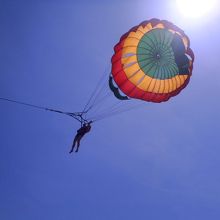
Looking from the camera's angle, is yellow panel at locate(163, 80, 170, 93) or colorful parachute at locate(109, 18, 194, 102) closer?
colorful parachute at locate(109, 18, 194, 102)

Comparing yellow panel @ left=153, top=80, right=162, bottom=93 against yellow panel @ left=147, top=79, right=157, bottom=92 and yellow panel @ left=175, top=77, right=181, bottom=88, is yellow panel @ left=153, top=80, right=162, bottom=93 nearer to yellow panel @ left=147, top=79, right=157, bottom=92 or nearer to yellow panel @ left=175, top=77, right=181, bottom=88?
yellow panel @ left=147, top=79, right=157, bottom=92

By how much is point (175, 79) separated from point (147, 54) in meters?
1.90

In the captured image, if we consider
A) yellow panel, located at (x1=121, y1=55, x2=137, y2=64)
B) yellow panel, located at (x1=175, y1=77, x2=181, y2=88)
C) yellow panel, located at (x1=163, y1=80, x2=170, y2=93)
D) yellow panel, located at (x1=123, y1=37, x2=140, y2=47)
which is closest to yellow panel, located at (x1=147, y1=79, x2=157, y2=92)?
yellow panel, located at (x1=163, y1=80, x2=170, y2=93)

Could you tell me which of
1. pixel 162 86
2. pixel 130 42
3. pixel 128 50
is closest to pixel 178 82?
pixel 162 86

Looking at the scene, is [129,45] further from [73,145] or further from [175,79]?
[73,145]

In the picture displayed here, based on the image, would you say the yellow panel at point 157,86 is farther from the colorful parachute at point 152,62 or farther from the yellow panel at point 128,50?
the yellow panel at point 128,50

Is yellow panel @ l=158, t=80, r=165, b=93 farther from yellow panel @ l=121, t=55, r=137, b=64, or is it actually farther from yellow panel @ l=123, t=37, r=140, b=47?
yellow panel @ l=123, t=37, r=140, b=47

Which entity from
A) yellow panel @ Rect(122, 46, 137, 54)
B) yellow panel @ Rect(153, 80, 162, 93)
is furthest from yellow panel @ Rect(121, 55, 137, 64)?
yellow panel @ Rect(153, 80, 162, 93)

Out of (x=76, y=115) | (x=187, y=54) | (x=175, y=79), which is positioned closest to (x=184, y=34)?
(x=187, y=54)

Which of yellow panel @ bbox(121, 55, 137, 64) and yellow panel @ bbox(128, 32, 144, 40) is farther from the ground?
yellow panel @ bbox(128, 32, 144, 40)

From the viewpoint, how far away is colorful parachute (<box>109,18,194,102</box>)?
58.1ft

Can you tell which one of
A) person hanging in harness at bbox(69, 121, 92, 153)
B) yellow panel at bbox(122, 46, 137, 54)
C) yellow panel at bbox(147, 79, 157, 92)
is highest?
yellow panel at bbox(122, 46, 137, 54)

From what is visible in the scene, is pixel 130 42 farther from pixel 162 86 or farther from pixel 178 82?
pixel 178 82

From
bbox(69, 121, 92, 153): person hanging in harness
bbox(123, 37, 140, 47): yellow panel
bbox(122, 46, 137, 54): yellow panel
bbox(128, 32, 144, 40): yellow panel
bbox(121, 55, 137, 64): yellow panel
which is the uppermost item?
bbox(128, 32, 144, 40): yellow panel
